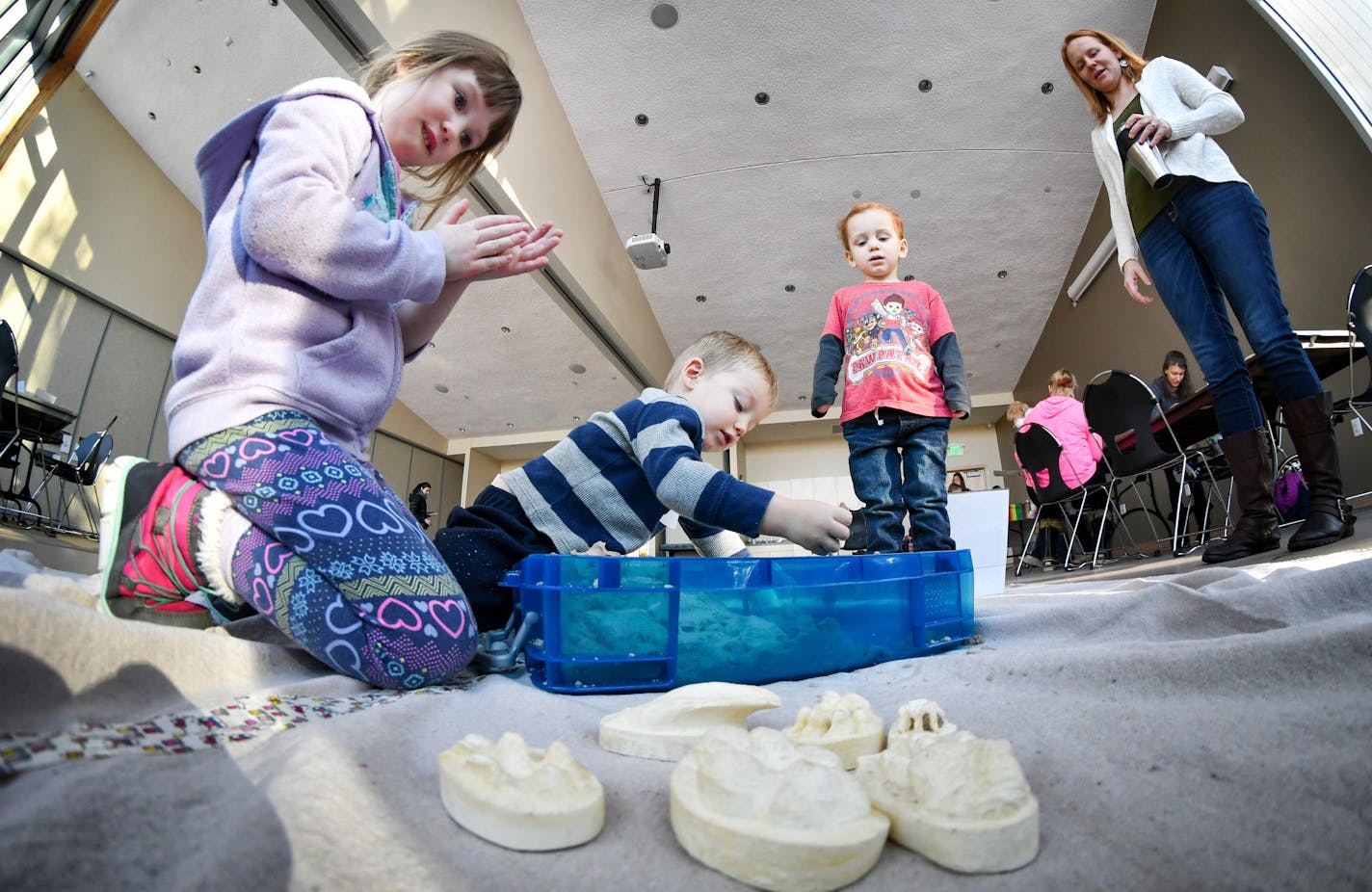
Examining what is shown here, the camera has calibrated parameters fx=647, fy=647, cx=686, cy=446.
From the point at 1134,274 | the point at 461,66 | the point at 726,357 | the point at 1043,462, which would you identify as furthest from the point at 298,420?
the point at 1043,462

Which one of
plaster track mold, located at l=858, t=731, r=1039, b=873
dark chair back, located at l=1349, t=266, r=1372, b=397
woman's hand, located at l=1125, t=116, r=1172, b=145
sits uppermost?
woman's hand, located at l=1125, t=116, r=1172, b=145

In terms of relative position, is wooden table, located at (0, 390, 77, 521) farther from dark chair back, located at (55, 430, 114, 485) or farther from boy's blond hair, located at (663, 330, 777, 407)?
boy's blond hair, located at (663, 330, 777, 407)

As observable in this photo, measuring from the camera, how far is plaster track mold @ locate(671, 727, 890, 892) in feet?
0.96

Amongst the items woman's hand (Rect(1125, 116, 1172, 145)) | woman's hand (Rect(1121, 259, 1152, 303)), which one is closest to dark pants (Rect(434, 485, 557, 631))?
woman's hand (Rect(1125, 116, 1172, 145))

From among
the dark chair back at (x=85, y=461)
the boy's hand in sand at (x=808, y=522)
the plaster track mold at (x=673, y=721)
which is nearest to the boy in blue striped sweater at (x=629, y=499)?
the boy's hand in sand at (x=808, y=522)

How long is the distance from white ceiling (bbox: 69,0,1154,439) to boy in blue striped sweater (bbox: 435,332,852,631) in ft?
10.3

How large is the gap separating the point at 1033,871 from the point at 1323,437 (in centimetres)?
155

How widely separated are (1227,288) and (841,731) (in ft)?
5.20

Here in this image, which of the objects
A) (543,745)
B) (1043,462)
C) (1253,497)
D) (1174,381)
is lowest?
(543,745)

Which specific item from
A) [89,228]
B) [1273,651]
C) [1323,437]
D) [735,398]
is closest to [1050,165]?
[1323,437]

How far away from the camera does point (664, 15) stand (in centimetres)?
418

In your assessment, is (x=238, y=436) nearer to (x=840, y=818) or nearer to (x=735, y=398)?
(x=840, y=818)

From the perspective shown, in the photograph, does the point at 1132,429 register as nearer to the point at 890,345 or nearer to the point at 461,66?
the point at 890,345

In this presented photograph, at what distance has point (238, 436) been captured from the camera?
72 centimetres
